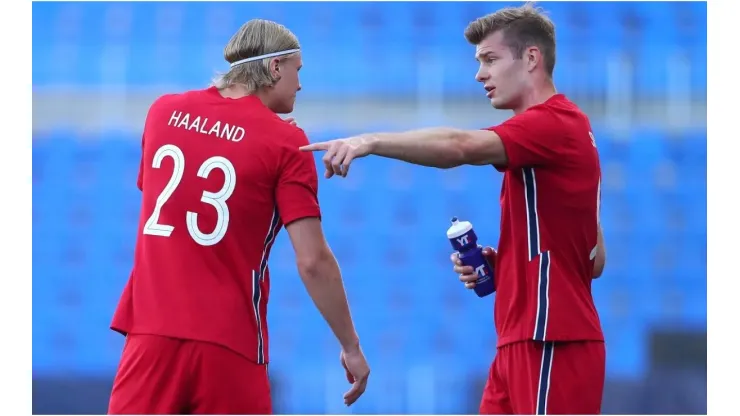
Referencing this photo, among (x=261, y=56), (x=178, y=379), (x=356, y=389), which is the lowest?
(x=356, y=389)

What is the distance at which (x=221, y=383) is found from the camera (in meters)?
3.07

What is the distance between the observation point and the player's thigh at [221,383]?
306cm

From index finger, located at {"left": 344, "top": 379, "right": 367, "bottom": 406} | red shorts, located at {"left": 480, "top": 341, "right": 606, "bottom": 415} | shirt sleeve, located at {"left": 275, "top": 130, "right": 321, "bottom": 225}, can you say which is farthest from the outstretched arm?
index finger, located at {"left": 344, "top": 379, "right": 367, "bottom": 406}

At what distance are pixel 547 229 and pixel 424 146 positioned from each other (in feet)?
1.87

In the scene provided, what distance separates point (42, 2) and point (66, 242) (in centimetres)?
275

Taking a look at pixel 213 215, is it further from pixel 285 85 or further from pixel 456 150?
pixel 456 150

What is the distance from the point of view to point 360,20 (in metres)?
11.0

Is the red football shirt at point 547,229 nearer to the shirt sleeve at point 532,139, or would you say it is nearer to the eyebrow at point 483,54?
the shirt sleeve at point 532,139

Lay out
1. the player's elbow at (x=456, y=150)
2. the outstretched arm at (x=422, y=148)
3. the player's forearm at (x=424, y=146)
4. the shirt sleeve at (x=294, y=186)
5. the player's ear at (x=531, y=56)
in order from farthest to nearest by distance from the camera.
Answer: the player's ear at (x=531, y=56), the shirt sleeve at (x=294, y=186), the player's elbow at (x=456, y=150), the player's forearm at (x=424, y=146), the outstretched arm at (x=422, y=148)

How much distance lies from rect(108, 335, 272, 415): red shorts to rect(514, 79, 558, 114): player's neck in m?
1.33

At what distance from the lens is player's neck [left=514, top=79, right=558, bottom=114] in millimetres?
3479

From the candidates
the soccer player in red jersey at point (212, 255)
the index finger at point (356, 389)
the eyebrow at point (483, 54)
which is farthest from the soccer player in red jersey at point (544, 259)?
the soccer player in red jersey at point (212, 255)

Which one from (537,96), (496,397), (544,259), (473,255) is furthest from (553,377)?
(537,96)

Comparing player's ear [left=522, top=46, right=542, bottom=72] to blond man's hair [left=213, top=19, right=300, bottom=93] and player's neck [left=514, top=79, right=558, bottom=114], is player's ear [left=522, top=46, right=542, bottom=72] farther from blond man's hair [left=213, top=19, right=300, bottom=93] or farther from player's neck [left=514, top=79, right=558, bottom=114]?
blond man's hair [left=213, top=19, right=300, bottom=93]
